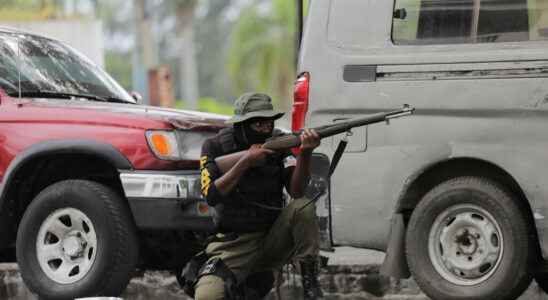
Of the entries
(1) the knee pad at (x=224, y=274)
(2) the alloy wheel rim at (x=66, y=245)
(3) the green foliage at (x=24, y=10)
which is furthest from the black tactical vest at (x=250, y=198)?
(3) the green foliage at (x=24, y=10)

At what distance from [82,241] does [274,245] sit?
132cm

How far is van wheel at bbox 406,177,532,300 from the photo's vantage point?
6.25m

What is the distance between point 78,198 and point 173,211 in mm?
578

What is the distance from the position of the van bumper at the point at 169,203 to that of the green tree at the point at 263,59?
37361 millimetres

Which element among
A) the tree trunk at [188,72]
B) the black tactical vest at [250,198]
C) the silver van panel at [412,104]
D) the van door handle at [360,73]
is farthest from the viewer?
the tree trunk at [188,72]

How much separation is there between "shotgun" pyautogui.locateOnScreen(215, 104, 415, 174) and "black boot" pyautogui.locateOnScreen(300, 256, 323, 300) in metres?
0.62

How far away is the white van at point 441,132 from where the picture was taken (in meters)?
6.24

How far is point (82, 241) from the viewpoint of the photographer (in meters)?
6.84

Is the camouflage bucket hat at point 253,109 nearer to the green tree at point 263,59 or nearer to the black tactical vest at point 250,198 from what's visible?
the black tactical vest at point 250,198

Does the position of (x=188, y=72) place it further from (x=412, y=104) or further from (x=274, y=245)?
(x=274, y=245)

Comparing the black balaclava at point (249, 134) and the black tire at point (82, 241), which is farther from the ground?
the black balaclava at point (249, 134)

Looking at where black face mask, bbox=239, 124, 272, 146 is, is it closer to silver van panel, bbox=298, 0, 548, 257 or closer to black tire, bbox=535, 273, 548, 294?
silver van panel, bbox=298, 0, 548, 257

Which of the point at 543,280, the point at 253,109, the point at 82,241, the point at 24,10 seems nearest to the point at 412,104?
the point at 253,109

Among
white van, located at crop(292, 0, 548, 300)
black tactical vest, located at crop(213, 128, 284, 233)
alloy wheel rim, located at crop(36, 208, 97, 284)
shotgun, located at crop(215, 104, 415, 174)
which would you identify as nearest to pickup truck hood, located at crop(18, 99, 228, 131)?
alloy wheel rim, located at crop(36, 208, 97, 284)
